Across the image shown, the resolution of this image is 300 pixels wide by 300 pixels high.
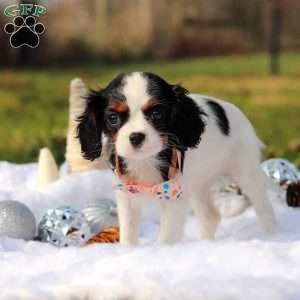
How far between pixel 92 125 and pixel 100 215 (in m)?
0.89

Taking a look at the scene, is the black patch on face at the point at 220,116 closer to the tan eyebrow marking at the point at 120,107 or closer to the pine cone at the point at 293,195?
the tan eyebrow marking at the point at 120,107

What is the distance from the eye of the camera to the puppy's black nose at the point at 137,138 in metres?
2.50

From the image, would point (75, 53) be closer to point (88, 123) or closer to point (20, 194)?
point (20, 194)

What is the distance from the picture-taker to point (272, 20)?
21.3ft

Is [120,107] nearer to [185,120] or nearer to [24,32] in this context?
[185,120]

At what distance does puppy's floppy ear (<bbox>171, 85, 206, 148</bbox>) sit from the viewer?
2729mm

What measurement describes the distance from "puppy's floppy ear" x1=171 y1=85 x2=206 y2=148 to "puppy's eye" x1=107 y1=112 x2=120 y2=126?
24 cm

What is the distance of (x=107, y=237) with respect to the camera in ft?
10.6

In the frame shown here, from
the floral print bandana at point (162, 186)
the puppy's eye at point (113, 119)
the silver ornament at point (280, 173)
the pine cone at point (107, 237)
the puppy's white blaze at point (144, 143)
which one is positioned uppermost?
the puppy's eye at point (113, 119)

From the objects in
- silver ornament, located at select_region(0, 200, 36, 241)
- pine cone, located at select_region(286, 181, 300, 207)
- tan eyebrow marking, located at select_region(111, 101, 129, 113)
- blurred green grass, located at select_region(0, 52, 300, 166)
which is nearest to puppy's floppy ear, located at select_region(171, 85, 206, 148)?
tan eyebrow marking, located at select_region(111, 101, 129, 113)

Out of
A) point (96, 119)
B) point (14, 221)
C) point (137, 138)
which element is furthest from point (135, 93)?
point (14, 221)

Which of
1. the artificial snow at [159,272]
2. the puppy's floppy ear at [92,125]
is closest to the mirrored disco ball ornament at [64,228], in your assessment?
the puppy's floppy ear at [92,125]

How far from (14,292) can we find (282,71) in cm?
484

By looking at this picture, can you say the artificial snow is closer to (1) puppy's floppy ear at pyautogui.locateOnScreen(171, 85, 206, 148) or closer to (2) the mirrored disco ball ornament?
(1) puppy's floppy ear at pyautogui.locateOnScreen(171, 85, 206, 148)
